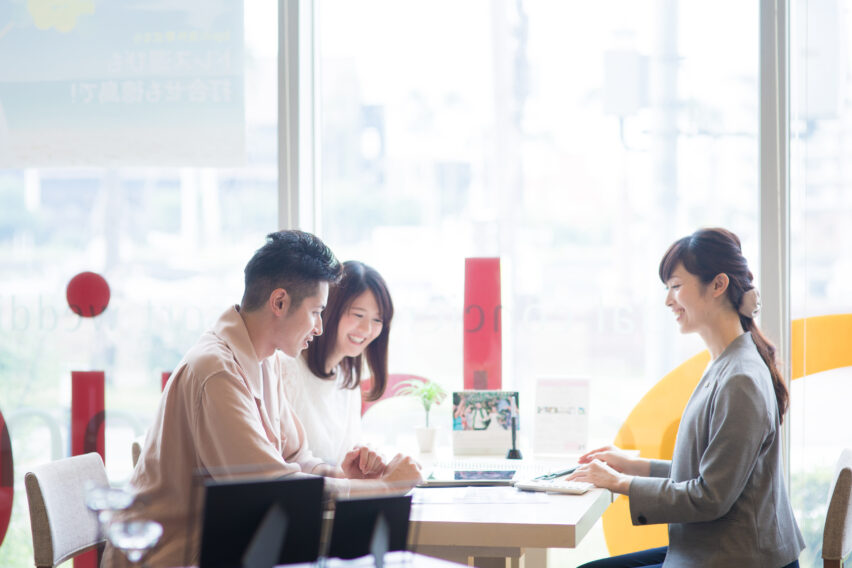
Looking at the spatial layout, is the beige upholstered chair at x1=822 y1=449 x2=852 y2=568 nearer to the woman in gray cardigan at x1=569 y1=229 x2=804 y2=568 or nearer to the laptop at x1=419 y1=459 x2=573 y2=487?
the woman in gray cardigan at x1=569 y1=229 x2=804 y2=568

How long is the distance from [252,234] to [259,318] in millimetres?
1509

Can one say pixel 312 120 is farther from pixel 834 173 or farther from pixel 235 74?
pixel 834 173

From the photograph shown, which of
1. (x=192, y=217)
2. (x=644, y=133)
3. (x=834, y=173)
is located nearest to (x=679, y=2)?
(x=644, y=133)

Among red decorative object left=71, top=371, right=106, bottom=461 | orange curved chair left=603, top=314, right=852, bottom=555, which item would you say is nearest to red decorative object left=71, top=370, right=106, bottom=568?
red decorative object left=71, top=371, right=106, bottom=461

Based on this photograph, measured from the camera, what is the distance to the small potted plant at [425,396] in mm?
3023

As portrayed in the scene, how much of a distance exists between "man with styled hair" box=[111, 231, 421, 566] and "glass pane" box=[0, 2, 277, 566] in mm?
1363

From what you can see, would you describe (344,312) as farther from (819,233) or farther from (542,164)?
(819,233)

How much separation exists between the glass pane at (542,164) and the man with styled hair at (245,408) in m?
1.20

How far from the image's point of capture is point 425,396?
10.2 feet

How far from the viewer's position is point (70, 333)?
3562 mm

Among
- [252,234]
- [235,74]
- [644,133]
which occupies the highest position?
[235,74]

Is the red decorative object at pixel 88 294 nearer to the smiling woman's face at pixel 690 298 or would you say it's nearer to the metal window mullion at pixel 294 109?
the metal window mullion at pixel 294 109

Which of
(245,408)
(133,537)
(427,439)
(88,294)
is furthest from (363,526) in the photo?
(88,294)

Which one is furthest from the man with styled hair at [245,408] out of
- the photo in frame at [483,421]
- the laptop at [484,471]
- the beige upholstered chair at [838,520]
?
the beige upholstered chair at [838,520]
